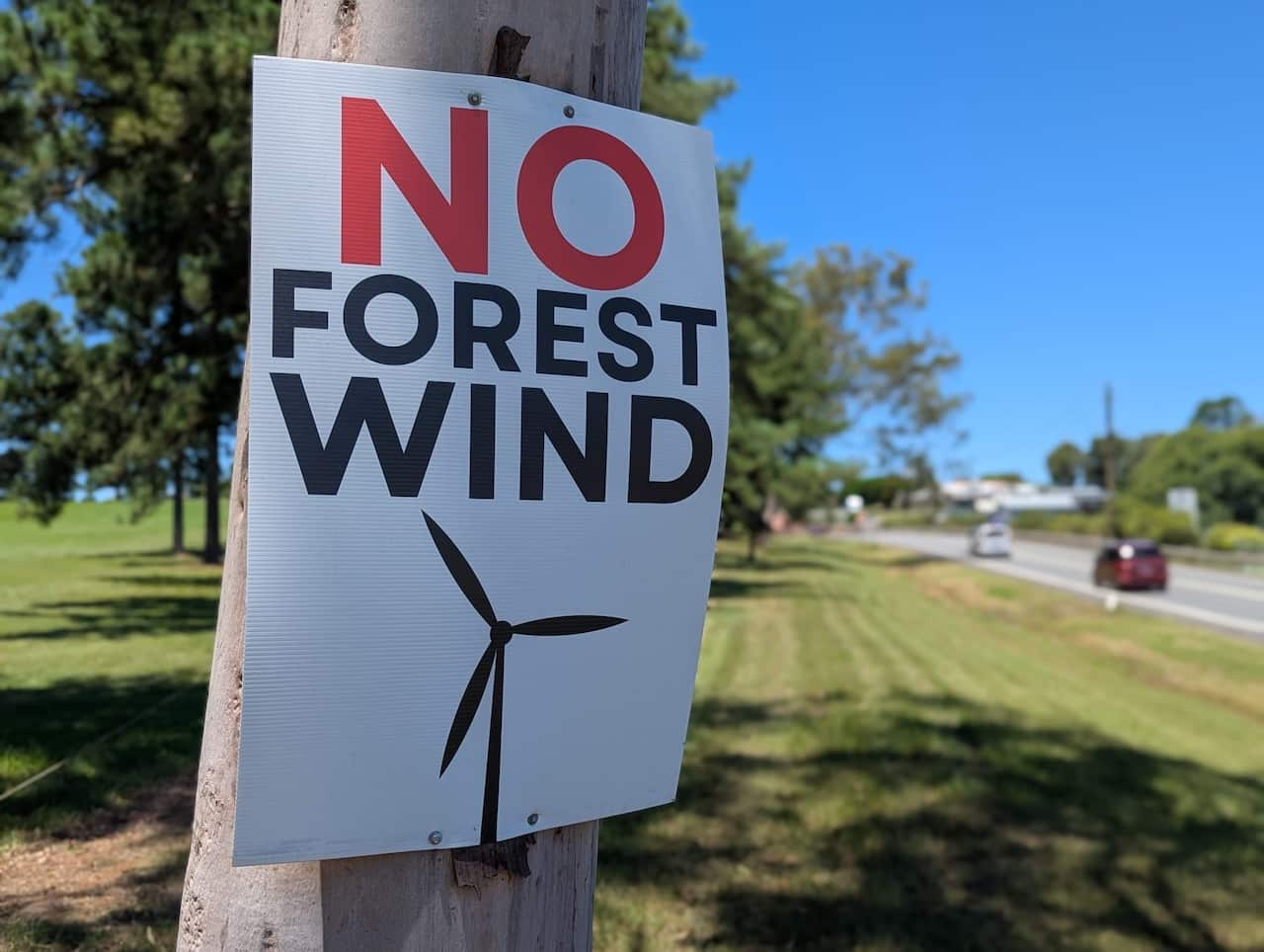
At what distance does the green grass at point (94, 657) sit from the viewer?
3.68 meters

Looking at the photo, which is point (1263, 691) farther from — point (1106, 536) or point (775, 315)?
point (1106, 536)

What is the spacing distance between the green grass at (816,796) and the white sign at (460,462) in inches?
61.7

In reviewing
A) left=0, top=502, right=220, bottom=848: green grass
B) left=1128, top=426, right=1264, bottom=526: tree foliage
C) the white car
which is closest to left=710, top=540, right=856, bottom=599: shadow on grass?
left=0, top=502, right=220, bottom=848: green grass

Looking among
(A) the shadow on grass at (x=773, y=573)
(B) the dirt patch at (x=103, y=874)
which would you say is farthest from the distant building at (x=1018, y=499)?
(B) the dirt patch at (x=103, y=874)

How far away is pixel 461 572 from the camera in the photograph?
1.70m

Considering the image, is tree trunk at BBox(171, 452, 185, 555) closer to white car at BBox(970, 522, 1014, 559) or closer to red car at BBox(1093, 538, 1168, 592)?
red car at BBox(1093, 538, 1168, 592)

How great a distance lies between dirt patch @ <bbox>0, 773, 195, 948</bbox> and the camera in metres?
2.80

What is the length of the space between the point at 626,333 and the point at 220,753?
1011 millimetres

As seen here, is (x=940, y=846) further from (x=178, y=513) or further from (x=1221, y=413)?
(x=1221, y=413)

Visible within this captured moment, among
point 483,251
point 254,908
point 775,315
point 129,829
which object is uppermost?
point 775,315

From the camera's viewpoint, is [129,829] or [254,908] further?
[129,829]

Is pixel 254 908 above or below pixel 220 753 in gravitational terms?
below

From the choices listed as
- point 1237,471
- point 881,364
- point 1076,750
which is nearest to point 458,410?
point 1076,750

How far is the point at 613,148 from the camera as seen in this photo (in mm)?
1892
